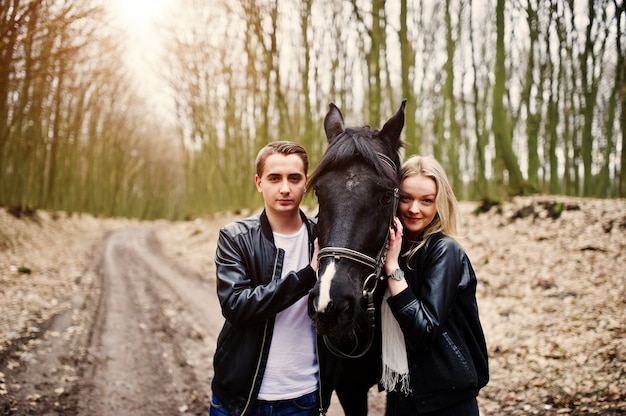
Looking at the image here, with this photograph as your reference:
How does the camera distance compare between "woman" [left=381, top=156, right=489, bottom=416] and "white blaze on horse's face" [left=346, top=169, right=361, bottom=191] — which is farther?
"white blaze on horse's face" [left=346, top=169, right=361, bottom=191]

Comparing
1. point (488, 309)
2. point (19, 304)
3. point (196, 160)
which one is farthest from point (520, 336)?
point (196, 160)

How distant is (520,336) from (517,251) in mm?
3072

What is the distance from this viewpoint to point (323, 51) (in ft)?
48.9

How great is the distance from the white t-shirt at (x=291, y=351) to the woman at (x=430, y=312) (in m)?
0.41

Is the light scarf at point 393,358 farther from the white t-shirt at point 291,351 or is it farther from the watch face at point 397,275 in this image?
the white t-shirt at point 291,351

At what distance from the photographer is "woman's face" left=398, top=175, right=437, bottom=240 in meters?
2.07

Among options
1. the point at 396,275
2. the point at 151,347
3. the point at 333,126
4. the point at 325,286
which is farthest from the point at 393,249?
the point at 151,347

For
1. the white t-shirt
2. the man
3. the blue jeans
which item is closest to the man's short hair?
the man

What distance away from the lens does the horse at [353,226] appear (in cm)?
167

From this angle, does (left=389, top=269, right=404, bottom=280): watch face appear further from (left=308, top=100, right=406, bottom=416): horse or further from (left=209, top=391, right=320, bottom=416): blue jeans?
(left=209, top=391, right=320, bottom=416): blue jeans

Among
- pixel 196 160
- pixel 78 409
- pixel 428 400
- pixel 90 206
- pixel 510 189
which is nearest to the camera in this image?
pixel 428 400

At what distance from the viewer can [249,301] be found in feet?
5.95

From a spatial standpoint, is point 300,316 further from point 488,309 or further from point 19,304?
point 19,304

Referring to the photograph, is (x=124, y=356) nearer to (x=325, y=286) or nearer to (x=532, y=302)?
(x=325, y=286)
